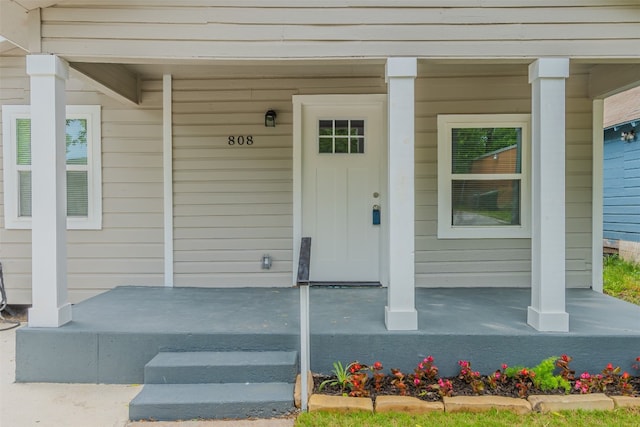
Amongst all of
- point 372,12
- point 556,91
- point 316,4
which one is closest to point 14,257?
point 316,4

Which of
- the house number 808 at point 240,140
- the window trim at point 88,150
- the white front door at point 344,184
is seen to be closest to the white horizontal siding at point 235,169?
the house number 808 at point 240,140

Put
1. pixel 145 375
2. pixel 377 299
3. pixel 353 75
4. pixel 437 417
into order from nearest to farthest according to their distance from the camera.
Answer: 1. pixel 437 417
2. pixel 145 375
3. pixel 377 299
4. pixel 353 75

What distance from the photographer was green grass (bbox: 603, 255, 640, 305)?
5.23m

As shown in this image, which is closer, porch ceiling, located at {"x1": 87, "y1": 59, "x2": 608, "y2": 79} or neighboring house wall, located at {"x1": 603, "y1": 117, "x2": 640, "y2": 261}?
porch ceiling, located at {"x1": 87, "y1": 59, "x2": 608, "y2": 79}

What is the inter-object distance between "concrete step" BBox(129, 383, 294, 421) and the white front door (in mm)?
2021

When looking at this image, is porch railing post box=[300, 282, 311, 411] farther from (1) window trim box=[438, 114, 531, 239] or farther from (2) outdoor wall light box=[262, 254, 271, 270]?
(1) window trim box=[438, 114, 531, 239]

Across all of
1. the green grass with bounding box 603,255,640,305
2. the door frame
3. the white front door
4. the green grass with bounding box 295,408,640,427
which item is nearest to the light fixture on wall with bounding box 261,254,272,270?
the door frame

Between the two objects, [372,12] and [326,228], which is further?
[326,228]

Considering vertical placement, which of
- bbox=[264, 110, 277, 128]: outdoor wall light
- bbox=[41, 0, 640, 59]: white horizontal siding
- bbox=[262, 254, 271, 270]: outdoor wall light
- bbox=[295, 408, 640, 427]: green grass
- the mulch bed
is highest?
bbox=[41, 0, 640, 59]: white horizontal siding

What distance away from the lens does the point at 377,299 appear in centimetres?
385

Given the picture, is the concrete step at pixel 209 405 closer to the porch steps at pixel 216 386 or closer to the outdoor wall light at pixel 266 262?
the porch steps at pixel 216 386

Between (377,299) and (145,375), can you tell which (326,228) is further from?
(145,375)

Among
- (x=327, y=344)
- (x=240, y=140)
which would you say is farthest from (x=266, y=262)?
(x=327, y=344)

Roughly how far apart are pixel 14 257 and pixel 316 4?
4128mm
